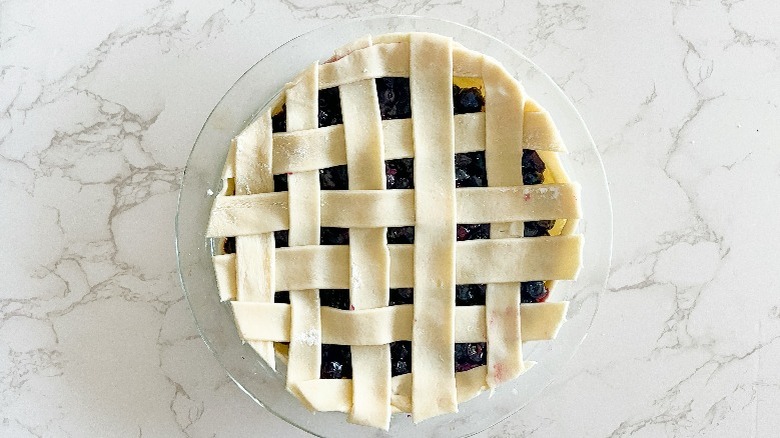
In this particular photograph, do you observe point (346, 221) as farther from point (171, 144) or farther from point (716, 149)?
point (716, 149)

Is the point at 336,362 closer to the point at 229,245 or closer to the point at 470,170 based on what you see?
the point at 229,245

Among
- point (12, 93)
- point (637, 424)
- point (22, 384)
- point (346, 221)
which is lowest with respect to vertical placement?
point (637, 424)

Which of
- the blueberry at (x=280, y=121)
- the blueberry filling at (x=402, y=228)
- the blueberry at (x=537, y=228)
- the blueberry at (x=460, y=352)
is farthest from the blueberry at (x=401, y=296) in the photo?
the blueberry at (x=280, y=121)

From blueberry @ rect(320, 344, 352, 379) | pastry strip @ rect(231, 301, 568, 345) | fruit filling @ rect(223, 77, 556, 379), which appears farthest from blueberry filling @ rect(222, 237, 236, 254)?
blueberry @ rect(320, 344, 352, 379)

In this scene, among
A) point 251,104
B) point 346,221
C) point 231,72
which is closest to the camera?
point 346,221

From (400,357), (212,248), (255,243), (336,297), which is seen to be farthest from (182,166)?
(400,357)

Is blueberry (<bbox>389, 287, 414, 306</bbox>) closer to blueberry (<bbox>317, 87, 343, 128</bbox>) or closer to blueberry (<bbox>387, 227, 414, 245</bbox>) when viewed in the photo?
blueberry (<bbox>387, 227, 414, 245</bbox>)

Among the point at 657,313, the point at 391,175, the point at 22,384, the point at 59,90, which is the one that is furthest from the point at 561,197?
the point at 22,384
